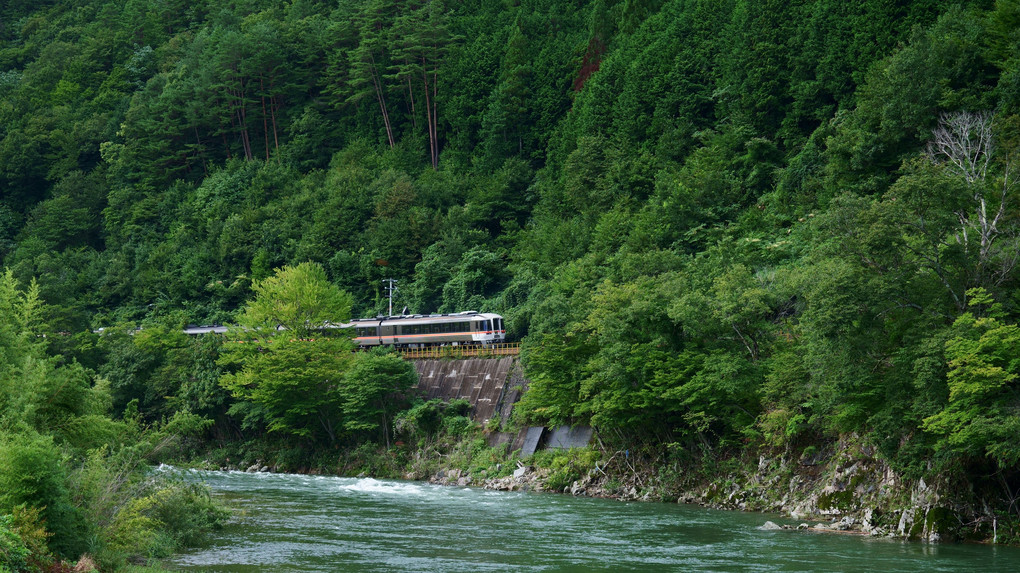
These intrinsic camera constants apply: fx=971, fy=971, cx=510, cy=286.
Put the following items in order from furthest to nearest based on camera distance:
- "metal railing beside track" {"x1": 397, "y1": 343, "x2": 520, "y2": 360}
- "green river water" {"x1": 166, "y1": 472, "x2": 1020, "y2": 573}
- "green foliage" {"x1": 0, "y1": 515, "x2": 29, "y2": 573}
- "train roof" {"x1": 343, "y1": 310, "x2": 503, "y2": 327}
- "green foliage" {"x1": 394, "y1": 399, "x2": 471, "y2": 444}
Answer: "train roof" {"x1": 343, "y1": 310, "x2": 503, "y2": 327}
"metal railing beside track" {"x1": 397, "y1": 343, "x2": 520, "y2": 360}
"green foliage" {"x1": 394, "y1": 399, "x2": 471, "y2": 444}
"green river water" {"x1": 166, "y1": 472, "x2": 1020, "y2": 573}
"green foliage" {"x1": 0, "y1": 515, "x2": 29, "y2": 573}

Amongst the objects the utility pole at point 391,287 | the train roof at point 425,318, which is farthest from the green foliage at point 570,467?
the utility pole at point 391,287

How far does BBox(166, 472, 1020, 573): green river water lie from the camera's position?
21.0m

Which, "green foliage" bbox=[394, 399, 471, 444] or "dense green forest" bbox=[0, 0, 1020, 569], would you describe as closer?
"dense green forest" bbox=[0, 0, 1020, 569]

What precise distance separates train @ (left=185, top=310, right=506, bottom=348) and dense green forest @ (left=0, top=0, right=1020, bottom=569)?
4.80ft

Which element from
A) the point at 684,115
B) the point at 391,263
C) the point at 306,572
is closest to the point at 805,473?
the point at 306,572

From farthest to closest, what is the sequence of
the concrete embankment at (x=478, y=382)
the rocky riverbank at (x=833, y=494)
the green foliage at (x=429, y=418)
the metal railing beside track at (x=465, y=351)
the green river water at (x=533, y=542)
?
the metal railing beside track at (x=465, y=351) < the green foliage at (x=429, y=418) < the concrete embankment at (x=478, y=382) < the rocky riverbank at (x=833, y=494) < the green river water at (x=533, y=542)

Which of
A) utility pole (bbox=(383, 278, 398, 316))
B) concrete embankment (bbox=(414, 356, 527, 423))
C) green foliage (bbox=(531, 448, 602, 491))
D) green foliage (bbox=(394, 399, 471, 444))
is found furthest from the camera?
utility pole (bbox=(383, 278, 398, 316))

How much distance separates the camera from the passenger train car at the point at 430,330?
51.3 metres

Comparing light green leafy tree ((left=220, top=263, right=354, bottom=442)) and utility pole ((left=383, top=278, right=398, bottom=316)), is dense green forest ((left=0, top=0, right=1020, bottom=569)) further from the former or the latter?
utility pole ((left=383, top=278, right=398, bottom=316))

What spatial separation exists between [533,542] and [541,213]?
3901cm

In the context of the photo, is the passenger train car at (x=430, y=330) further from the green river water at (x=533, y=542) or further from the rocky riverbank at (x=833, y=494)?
the green river water at (x=533, y=542)

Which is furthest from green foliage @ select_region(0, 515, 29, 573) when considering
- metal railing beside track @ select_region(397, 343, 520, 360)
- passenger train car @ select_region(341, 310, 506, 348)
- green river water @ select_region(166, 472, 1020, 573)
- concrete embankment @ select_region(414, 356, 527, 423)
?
passenger train car @ select_region(341, 310, 506, 348)

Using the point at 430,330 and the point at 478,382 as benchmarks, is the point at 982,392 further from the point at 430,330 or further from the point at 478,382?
the point at 430,330

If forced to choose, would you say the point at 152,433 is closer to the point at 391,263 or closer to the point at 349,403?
the point at 349,403
